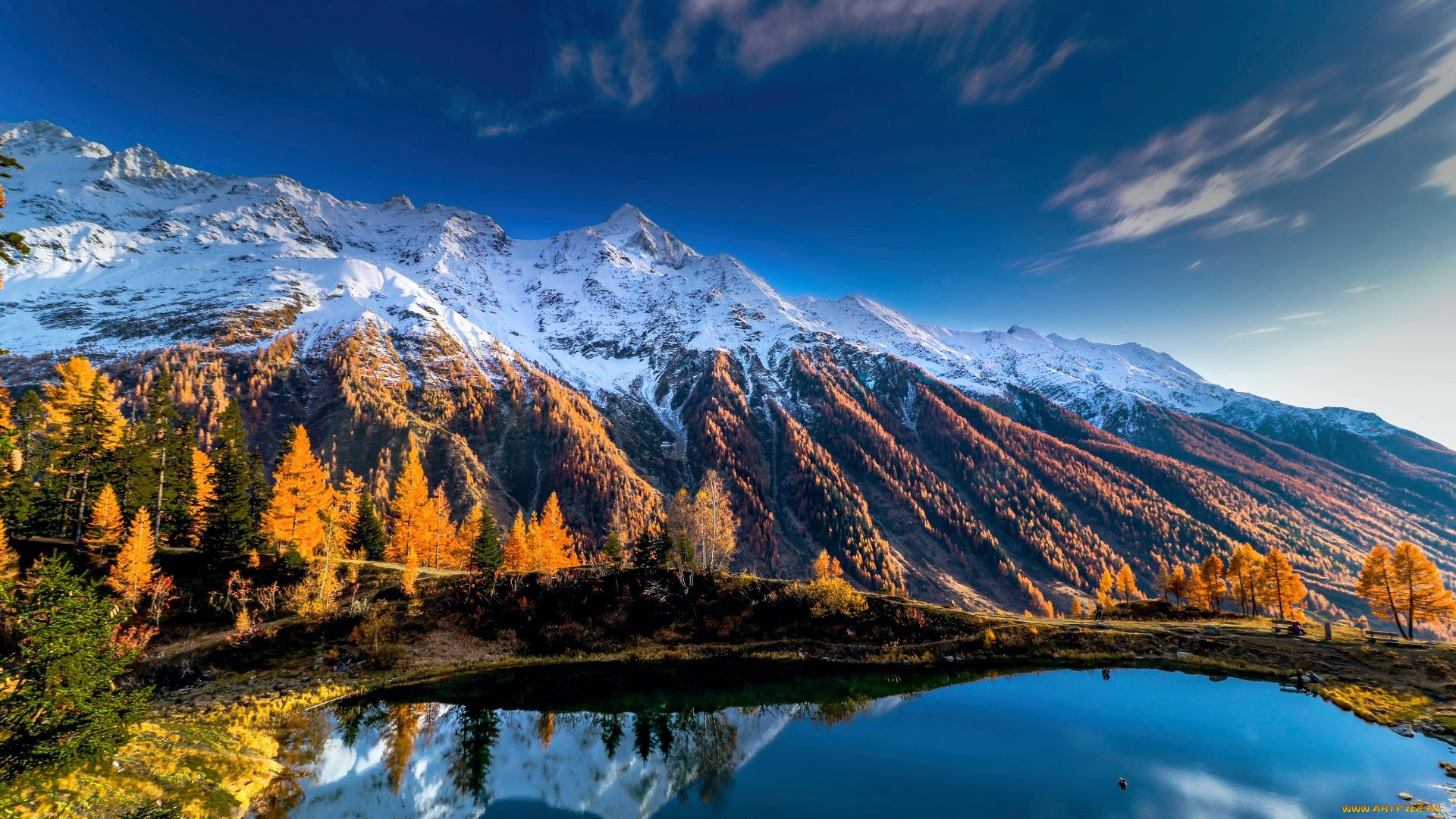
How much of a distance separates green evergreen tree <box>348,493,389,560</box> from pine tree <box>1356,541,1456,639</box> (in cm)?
13429

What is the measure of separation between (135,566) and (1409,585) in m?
144

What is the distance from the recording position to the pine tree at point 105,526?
181ft

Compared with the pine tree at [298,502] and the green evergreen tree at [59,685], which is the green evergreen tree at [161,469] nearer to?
the pine tree at [298,502]

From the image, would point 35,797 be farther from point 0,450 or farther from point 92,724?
point 0,450

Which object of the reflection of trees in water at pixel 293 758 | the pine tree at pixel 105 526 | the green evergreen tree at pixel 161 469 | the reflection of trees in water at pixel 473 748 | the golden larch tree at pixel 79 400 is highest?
the golden larch tree at pixel 79 400

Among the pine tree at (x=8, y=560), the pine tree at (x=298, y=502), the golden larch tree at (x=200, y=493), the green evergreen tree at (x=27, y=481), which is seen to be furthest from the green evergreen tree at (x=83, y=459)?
the pine tree at (x=298, y=502)

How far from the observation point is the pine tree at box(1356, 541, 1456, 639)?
6438 centimetres

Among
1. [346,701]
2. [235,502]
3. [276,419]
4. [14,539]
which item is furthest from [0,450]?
[276,419]

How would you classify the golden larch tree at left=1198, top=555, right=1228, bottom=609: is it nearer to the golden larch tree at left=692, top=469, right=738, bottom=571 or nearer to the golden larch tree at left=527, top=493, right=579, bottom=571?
the golden larch tree at left=692, top=469, right=738, bottom=571

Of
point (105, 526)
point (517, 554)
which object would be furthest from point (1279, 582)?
point (105, 526)

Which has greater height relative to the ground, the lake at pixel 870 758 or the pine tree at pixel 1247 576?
the pine tree at pixel 1247 576

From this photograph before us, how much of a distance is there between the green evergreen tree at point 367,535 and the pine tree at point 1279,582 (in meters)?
140

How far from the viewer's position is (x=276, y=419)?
194m

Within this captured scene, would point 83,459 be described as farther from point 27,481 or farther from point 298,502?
point 298,502
